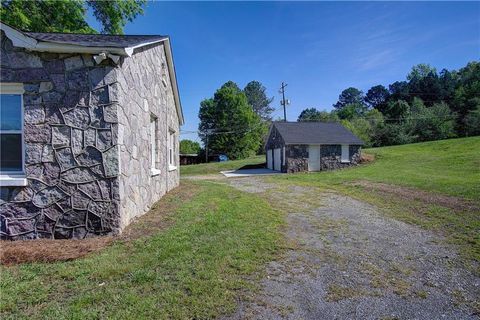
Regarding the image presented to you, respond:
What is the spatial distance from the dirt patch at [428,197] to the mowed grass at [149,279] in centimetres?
584

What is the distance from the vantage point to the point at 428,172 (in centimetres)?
1666

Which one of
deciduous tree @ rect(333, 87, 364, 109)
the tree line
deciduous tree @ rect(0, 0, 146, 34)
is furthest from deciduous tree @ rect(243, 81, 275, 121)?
deciduous tree @ rect(0, 0, 146, 34)

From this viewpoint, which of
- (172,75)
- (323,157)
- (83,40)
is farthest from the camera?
(323,157)

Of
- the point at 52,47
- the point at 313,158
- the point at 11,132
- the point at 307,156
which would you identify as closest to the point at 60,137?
the point at 11,132

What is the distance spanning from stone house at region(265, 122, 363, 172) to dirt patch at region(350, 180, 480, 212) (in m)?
11.8

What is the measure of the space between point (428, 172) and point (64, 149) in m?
18.1

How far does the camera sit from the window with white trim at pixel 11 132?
4895 mm

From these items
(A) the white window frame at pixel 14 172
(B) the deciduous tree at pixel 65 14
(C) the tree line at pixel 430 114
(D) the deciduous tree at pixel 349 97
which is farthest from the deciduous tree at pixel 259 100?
(A) the white window frame at pixel 14 172

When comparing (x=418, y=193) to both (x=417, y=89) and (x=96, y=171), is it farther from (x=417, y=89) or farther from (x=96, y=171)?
(x=417, y=89)

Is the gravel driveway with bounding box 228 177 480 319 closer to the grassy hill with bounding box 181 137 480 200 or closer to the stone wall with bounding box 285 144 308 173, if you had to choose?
the grassy hill with bounding box 181 137 480 200

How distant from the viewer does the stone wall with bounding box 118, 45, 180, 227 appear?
5.27m

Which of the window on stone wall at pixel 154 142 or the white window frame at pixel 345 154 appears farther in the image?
the white window frame at pixel 345 154

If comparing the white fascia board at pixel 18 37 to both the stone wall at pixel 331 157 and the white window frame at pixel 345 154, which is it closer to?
the stone wall at pixel 331 157

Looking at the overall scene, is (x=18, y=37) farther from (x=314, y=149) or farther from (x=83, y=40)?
(x=314, y=149)
